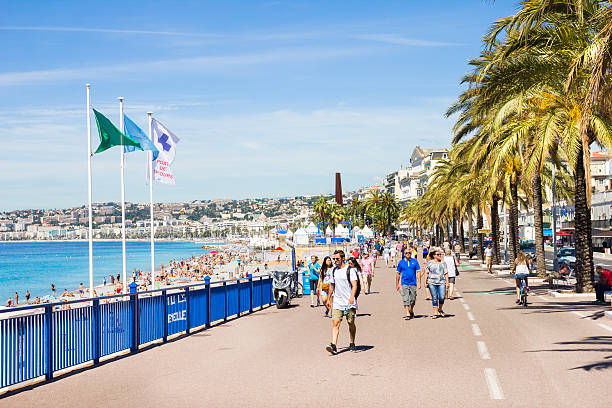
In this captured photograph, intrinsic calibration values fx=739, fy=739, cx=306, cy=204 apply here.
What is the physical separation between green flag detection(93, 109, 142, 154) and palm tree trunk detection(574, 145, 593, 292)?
44.6ft

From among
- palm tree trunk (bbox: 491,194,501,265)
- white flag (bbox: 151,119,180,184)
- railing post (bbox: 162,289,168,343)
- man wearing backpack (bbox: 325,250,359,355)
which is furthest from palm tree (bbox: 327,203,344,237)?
man wearing backpack (bbox: 325,250,359,355)

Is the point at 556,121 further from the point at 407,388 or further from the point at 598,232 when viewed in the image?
the point at 598,232

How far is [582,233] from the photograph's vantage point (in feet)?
74.1

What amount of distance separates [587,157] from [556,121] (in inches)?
217

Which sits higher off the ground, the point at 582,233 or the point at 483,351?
the point at 582,233

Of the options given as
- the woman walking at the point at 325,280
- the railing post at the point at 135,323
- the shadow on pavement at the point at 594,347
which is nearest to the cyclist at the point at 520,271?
the woman walking at the point at 325,280

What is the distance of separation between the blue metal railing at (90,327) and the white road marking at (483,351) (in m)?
6.09

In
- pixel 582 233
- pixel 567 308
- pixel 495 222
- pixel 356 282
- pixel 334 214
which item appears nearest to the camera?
pixel 356 282

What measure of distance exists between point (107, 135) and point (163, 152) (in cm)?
521

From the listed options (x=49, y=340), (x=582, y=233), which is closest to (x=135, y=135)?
(x=49, y=340)

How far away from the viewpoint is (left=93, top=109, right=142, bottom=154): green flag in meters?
20.9

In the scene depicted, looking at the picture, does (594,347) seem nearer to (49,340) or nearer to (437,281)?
(437,281)

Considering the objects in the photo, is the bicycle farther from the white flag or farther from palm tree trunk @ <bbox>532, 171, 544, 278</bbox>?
the white flag

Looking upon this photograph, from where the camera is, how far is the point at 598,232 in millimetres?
73188
